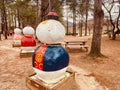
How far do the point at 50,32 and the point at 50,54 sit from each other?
0.57 m

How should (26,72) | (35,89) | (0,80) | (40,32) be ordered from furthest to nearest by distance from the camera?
(26,72)
(0,80)
(35,89)
(40,32)

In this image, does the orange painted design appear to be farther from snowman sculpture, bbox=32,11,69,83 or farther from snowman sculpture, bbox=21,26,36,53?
snowman sculpture, bbox=21,26,36,53

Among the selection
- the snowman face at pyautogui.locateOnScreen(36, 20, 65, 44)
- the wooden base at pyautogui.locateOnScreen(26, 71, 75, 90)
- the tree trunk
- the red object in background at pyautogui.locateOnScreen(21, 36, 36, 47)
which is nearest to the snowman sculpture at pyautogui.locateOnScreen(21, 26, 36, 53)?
the red object in background at pyautogui.locateOnScreen(21, 36, 36, 47)

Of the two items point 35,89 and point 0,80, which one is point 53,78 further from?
point 0,80

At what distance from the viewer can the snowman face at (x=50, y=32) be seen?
13.5 ft

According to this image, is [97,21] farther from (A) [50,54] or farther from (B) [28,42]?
(A) [50,54]

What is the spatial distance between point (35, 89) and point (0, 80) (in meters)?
1.69

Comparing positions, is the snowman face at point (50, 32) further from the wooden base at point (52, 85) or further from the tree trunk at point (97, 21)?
the tree trunk at point (97, 21)

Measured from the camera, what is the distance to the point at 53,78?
4324 mm

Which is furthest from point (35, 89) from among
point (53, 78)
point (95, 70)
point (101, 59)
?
point (101, 59)

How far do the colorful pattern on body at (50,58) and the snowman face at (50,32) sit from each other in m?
0.22

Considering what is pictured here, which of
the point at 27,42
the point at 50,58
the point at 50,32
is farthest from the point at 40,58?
the point at 27,42

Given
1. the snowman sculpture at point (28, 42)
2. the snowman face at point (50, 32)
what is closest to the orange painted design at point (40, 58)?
the snowman face at point (50, 32)

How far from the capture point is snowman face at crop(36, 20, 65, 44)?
4.11 metres
